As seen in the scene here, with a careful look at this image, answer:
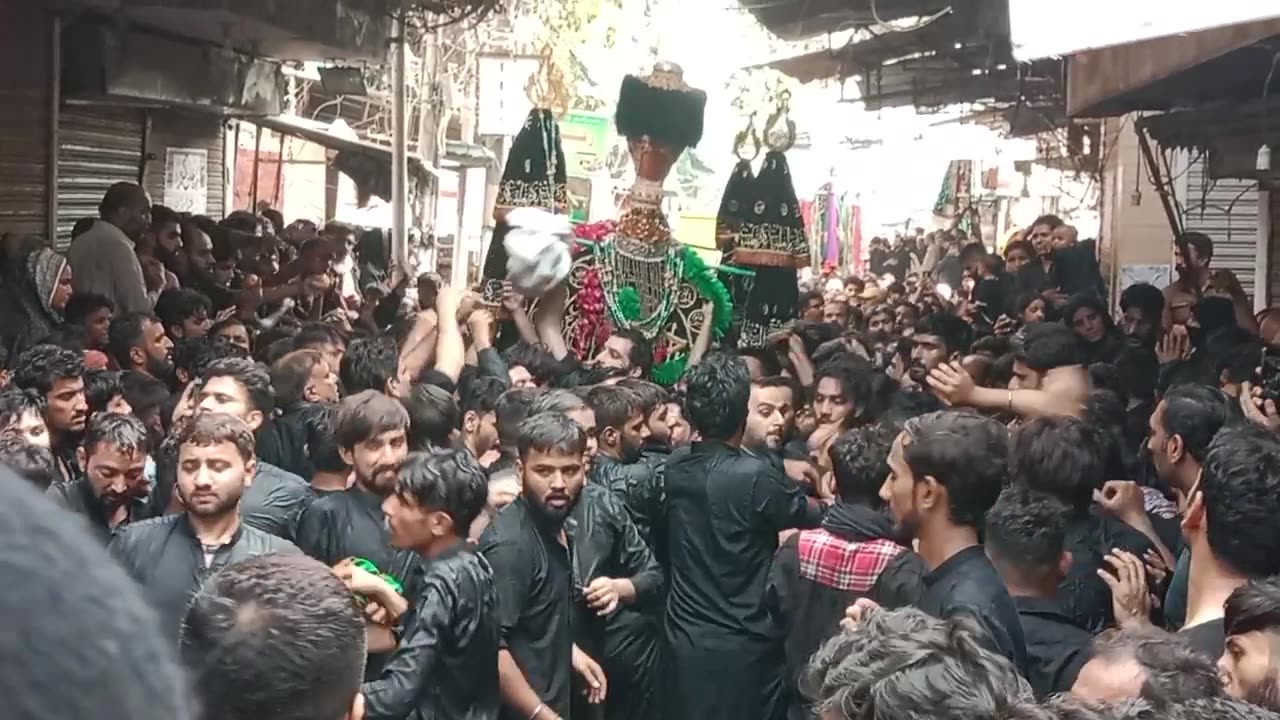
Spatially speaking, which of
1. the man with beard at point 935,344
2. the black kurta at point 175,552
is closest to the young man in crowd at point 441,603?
the black kurta at point 175,552

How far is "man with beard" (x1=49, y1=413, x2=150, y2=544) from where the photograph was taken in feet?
14.7

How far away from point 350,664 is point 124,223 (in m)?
7.60

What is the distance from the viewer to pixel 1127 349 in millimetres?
7906

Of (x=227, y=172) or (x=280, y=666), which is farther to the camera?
(x=227, y=172)

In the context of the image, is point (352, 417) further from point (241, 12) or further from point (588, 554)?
point (241, 12)

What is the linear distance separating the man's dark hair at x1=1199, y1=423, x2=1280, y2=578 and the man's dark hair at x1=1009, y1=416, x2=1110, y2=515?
2.16 ft

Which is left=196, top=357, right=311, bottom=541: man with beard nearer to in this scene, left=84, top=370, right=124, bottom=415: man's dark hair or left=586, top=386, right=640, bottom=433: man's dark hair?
left=84, top=370, right=124, bottom=415: man's dark hair

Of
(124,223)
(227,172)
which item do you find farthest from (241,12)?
(227,172)

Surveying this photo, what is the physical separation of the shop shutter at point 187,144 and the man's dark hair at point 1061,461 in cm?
996

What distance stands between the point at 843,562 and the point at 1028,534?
2.96ft

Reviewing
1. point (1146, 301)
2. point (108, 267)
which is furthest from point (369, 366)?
point (1146, 301)

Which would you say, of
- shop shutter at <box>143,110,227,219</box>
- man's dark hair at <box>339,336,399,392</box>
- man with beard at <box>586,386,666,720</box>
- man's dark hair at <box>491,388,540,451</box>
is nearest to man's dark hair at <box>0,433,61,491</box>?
man's dark hair at <box>491,388,540,451</box>

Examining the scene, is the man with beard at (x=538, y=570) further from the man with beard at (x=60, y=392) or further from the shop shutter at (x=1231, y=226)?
the shop shutter at (x=1231, y=226)

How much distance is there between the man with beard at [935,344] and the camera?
780 centimetres
